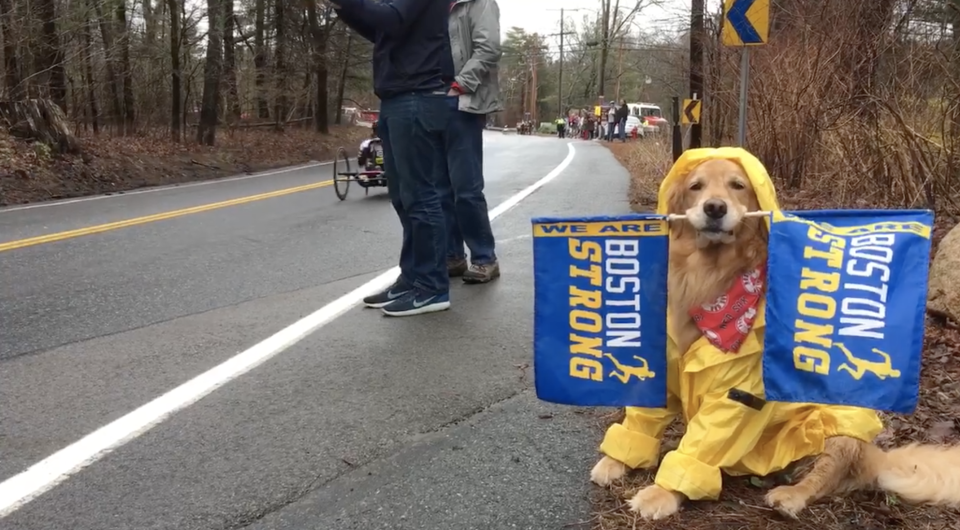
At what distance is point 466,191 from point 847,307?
3.92 m

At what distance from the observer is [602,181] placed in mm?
15211

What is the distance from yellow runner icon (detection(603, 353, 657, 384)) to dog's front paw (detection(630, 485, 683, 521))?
1.20ft

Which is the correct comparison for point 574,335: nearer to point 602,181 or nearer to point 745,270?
point 745,270

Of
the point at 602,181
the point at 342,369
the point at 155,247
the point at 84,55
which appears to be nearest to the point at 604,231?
the point at 342,369

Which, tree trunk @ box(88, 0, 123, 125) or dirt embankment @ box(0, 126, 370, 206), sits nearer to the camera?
dirt embankment @ box(0, 126, 370, 206)

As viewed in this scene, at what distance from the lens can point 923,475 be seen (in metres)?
2.55

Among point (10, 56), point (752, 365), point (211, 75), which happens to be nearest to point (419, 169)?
point (752, 365)

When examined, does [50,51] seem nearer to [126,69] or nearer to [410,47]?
[126,69]

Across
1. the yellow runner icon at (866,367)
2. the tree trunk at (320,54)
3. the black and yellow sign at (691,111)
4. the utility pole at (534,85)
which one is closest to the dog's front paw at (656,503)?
the yellow runner icon at (866,367)

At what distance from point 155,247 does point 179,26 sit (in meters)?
17.3

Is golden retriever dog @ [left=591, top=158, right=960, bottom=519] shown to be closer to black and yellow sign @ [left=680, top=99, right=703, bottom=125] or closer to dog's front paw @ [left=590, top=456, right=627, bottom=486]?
dog's front paw @ [left=590, top=456, right=627, bottom=486]

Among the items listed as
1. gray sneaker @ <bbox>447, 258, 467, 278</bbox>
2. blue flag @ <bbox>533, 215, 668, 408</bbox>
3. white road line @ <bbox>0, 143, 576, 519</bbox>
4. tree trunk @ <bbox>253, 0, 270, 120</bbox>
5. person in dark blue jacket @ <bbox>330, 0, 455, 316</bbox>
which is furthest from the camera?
tree trunk @ <bbox>253, 0, 270, 120</bbox>

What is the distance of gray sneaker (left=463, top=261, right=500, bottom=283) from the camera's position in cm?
615

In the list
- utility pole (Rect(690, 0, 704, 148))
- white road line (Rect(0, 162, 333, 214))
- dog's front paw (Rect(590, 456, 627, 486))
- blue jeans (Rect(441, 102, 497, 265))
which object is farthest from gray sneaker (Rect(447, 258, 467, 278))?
utility pole (Rect(690, 0, 704, 148))
